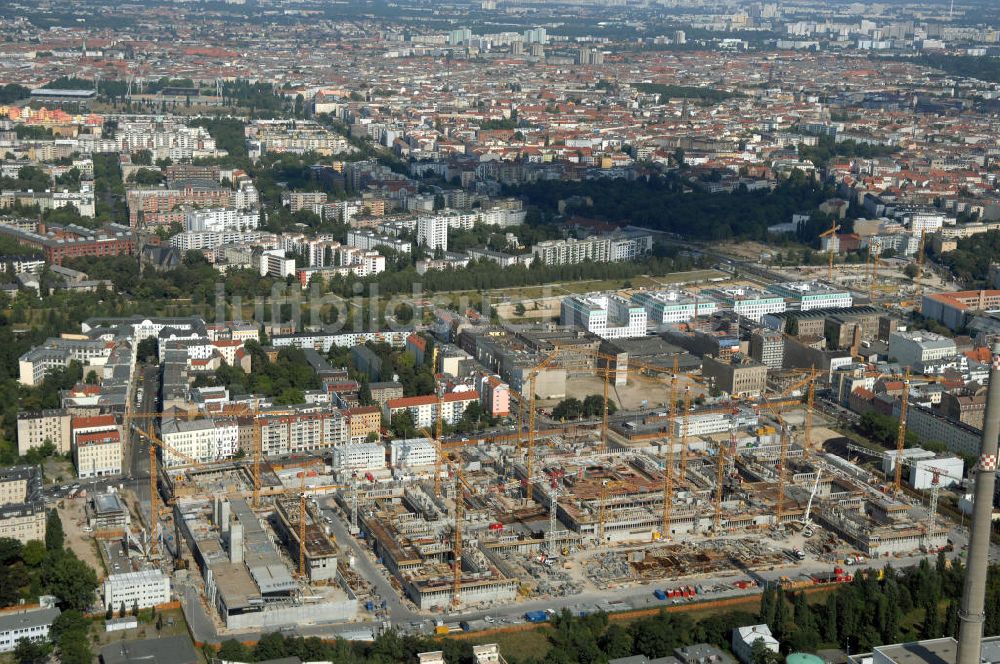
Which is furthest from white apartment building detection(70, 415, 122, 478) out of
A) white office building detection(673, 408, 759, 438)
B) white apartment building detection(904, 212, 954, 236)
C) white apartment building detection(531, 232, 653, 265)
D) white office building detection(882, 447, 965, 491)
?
white apartment building detection(904, 212, 954, 236)

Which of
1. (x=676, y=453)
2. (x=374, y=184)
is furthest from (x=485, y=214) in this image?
(x=676, y=453)

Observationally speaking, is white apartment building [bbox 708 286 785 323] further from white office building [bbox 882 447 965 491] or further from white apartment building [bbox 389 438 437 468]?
white apartment building [bbox 389 438 437 468]

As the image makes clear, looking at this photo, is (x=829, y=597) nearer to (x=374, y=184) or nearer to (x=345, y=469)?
(x=345, y=469)

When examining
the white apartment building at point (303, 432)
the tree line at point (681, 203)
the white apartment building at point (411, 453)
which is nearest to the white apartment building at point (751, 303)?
the tree line at point (681, 203)

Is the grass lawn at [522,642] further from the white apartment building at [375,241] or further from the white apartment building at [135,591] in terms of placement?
the white apartment building at [375,241]

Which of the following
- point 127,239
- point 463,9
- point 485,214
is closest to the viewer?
point 127,239

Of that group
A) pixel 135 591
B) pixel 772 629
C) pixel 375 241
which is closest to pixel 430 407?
pixel 135 591

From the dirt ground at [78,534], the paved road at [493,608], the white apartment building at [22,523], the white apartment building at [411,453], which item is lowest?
the paved road at [493,608]
